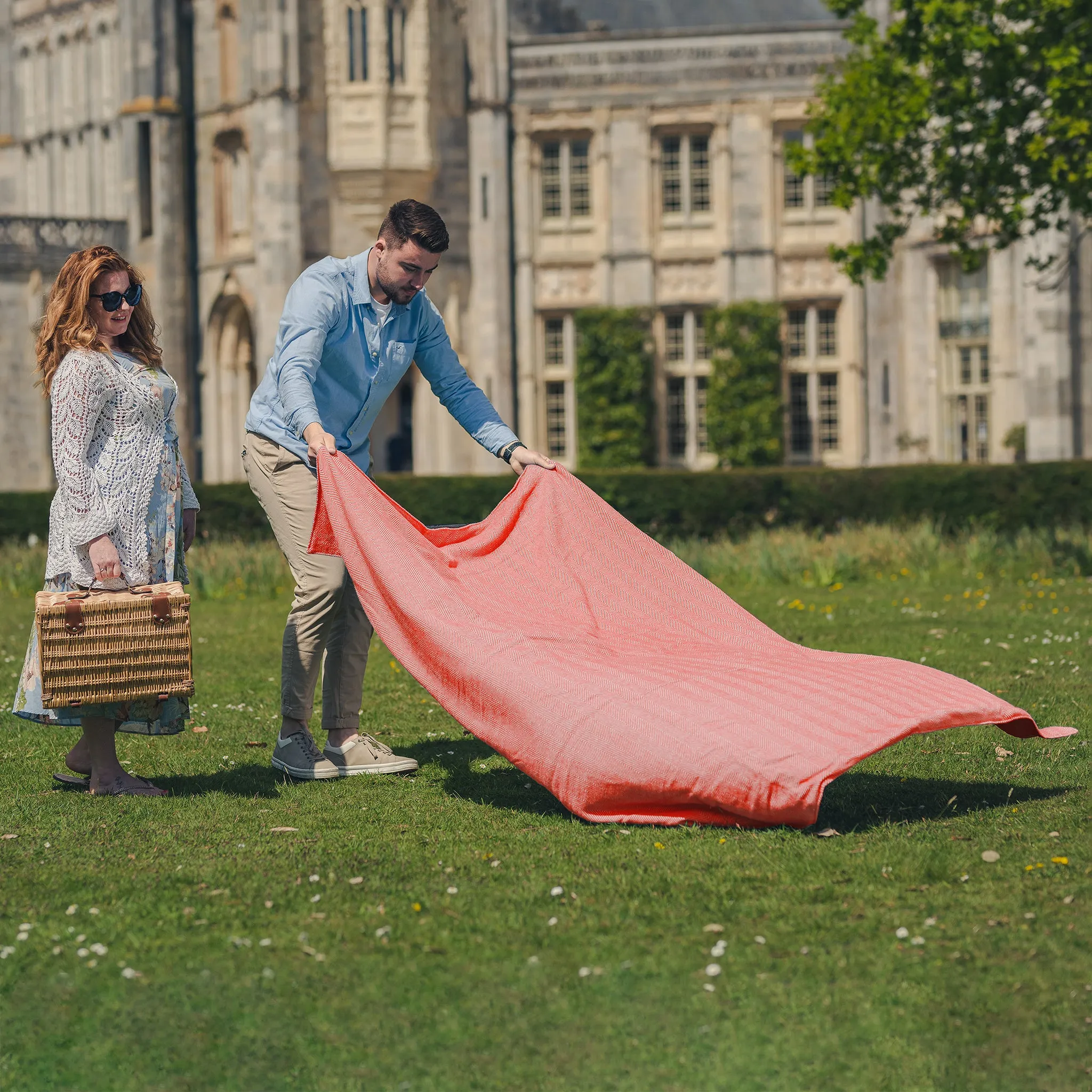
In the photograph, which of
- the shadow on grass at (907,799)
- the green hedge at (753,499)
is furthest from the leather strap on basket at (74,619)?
the green hedge at (753,499)

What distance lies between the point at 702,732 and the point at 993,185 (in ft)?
35.1

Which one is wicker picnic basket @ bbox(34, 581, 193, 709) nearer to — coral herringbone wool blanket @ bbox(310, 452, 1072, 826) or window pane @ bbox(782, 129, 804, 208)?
coral herringbone wool blanket @ bbox(310, 452, 1072, 826)

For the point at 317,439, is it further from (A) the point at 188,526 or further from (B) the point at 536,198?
(B) the point at 536,198

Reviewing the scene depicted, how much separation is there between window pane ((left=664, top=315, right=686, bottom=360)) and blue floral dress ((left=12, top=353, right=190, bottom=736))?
24118 mm

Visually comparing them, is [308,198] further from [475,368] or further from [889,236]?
[889,236]

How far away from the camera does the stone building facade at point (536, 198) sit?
95.5 feet

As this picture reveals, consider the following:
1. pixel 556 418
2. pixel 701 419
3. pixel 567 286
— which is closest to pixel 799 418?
pixel 701 419

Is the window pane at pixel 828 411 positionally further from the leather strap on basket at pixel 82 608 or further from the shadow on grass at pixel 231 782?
the leather strap on basket at pixel 82 608

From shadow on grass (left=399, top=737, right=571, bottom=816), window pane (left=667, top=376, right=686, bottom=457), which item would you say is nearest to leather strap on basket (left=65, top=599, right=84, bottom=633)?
shadow on grass (left=399, top=737, right=571, bottom=816)

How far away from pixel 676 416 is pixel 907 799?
79.7 ft

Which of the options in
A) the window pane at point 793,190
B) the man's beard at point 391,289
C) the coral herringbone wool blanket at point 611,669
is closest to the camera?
the coral herringbone wool blanket at point 611,669

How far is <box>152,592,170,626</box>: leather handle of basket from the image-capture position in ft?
18.4

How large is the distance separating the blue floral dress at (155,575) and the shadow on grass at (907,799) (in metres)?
2.39

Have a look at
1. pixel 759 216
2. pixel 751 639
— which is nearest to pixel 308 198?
pixel 759 216
